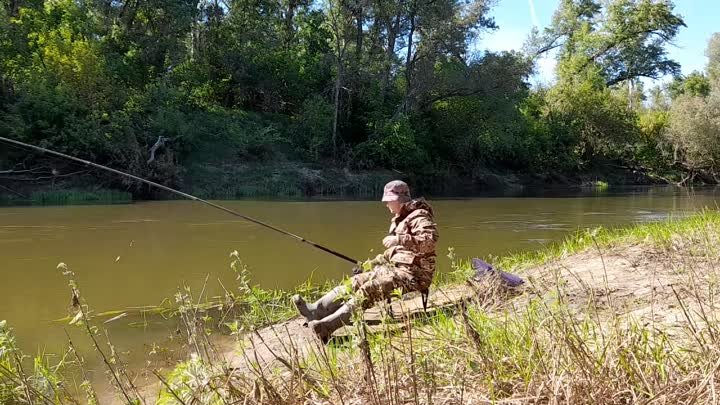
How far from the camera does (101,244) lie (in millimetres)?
10234

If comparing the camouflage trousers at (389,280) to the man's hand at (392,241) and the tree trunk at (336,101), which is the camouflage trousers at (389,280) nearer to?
the man's hand at (392,241)

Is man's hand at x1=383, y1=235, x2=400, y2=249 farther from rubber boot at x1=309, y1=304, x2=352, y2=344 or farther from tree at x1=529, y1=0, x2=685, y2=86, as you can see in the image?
tree at x1=529, y1=0, x2=685, y2=86

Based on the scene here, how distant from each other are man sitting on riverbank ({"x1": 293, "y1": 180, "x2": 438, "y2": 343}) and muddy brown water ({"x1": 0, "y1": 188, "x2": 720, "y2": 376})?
155 cm

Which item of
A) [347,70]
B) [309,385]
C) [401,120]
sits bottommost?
[309,385]

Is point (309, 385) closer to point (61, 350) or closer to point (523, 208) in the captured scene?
point (61, 350)

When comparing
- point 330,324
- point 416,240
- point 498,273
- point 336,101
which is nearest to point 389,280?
point 416,240

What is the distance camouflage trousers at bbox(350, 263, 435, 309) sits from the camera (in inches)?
165

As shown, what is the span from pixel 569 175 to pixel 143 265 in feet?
115

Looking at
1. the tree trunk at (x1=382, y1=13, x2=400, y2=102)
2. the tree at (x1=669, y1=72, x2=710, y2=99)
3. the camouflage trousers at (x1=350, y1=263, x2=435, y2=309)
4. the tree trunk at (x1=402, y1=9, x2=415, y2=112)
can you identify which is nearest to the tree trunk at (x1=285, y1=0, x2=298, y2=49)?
the tree trunk at (x1=382, y1=13, x2=400, y2=102)

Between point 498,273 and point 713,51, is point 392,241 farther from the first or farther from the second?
point 713,51

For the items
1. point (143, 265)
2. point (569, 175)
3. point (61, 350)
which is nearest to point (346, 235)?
point (143, 265)

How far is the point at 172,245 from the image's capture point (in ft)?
33.9

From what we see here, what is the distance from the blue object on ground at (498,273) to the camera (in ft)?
16.0

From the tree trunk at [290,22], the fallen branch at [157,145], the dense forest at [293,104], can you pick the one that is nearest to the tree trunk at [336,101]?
the dense forest at [293,104]
